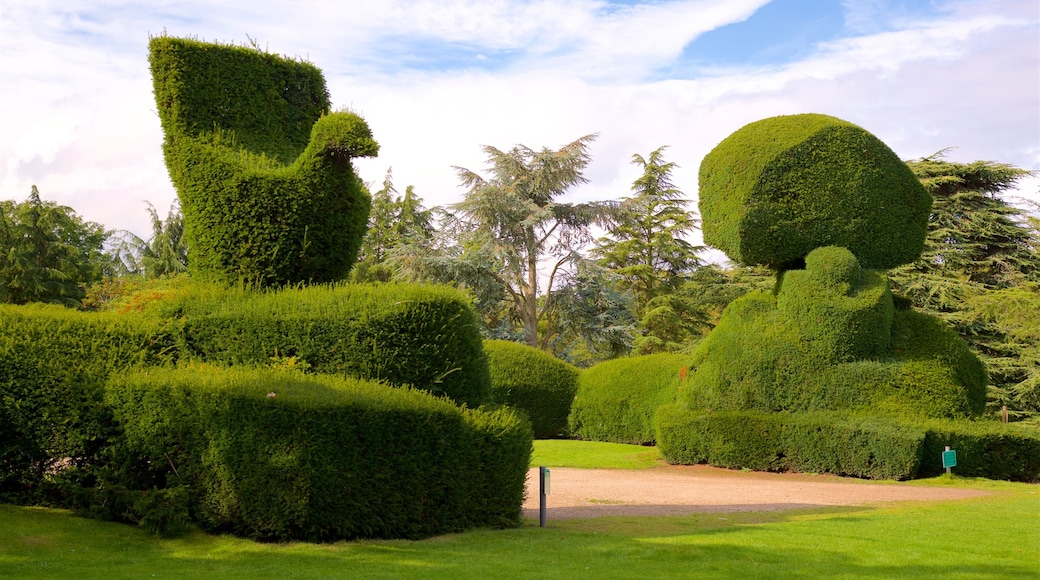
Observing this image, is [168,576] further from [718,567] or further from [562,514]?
[562,514]

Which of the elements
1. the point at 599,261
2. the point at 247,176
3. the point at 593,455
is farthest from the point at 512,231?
the point at 247,176

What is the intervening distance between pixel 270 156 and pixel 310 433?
17.4ft

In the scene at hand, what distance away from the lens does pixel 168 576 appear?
286 inches

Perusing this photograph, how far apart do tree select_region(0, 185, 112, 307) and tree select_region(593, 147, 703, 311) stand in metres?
22.6

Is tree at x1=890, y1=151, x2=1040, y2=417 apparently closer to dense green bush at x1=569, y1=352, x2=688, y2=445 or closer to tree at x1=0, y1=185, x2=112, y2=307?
dense green bush at x1=569, y1=352, x2=688, y2=445

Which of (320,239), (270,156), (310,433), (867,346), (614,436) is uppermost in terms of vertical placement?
(270,156)

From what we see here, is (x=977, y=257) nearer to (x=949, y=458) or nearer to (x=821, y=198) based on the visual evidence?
(x=821, y=198)

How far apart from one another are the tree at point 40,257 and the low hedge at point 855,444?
84.5 ft

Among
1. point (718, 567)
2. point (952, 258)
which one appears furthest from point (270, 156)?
point (952, 258)

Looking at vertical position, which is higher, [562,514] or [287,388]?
[287,388]

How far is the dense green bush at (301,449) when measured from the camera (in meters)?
8.54

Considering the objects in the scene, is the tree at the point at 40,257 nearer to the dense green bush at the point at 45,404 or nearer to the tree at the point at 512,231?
the tree at the point at 512,231

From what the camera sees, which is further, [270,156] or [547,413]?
[547,413]

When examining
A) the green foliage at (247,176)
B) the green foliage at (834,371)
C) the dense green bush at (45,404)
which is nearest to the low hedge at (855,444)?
the green foliage at (834,371)
